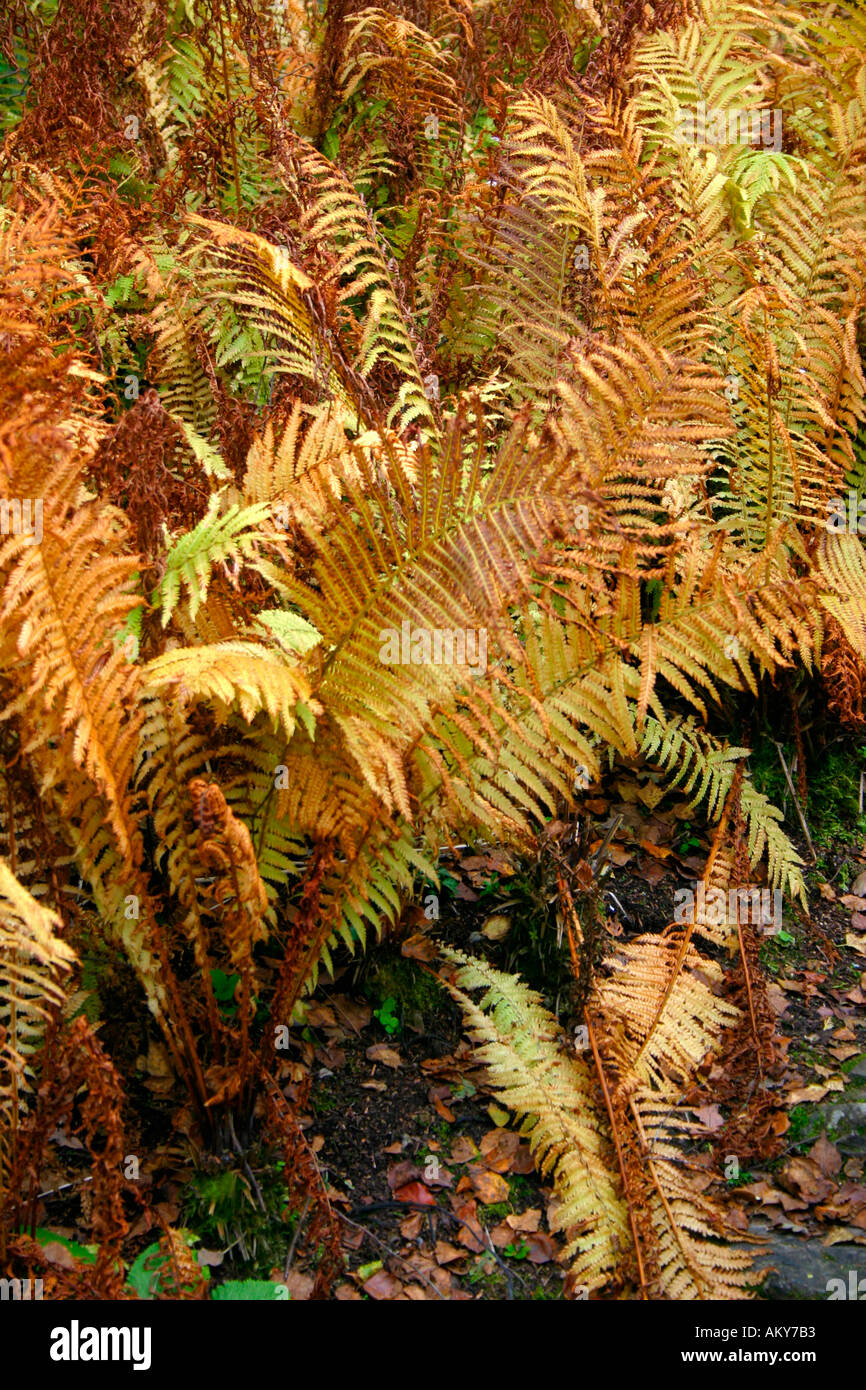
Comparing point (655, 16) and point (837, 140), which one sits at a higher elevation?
point (655, 16)

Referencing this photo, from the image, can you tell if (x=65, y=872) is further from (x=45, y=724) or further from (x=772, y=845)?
(x=772, y=845)

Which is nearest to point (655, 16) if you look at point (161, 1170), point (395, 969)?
point (395, 969)

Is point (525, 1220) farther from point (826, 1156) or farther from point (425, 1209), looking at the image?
point (826, 1156)

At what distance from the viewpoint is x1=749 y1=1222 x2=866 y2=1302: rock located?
2.28 meters

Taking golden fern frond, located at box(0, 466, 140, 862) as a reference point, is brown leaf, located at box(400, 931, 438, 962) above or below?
below

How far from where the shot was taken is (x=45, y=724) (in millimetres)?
2104

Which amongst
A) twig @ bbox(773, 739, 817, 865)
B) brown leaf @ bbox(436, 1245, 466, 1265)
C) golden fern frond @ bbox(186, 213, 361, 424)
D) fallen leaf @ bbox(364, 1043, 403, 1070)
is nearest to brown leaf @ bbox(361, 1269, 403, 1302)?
brown leaf @ bbox(436, 1245, 466, 1265)

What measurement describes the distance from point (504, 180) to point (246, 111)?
3.34ft

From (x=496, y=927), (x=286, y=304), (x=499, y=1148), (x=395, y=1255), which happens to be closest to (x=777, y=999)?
(x=496, y=927)

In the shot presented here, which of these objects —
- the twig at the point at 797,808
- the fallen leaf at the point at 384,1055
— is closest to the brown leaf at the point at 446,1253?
the fallen leaf at the point at 384,1055

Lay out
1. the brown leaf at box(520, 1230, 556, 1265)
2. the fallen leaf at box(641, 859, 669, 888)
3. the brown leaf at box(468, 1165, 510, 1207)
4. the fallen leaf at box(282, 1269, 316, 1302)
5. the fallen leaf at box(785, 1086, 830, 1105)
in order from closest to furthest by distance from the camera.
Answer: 1. the fallen leaf at box(282, 1269, 316, 1302)
2. the brown leaf at box(520, 1230, 556, 1265)
3. the brown leaf at box(468, 1165, 510, 1207)
4. the fallen leaf at box(785, 1086, 830, 1105)
5. the fallen leaf at box(641, 859, 669, 888)

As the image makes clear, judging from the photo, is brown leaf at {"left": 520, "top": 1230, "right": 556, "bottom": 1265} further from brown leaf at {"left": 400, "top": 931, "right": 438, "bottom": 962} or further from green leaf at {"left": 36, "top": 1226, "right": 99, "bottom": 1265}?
green leaf at {"left": 36, "top": 1226, "right": 99, "bottom": 1265}

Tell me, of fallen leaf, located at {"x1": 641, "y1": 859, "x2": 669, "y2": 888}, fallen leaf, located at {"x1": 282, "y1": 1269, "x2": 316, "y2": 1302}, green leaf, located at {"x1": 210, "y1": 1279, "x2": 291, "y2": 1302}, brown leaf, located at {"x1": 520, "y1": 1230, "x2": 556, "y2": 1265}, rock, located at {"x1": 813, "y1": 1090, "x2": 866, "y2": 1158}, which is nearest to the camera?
green leaf, located at {"x1": 210, "y1": 1279, "x2": 291, "y2": 1302}

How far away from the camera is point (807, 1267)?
7.61 ft
